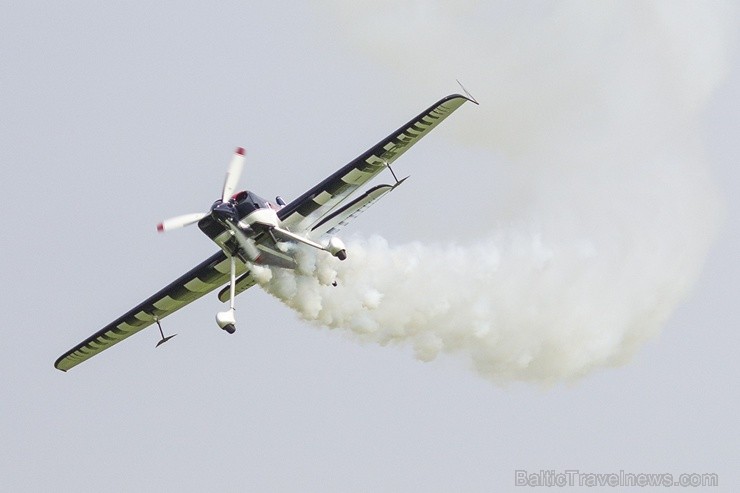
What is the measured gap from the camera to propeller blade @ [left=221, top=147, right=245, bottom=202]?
40.7m

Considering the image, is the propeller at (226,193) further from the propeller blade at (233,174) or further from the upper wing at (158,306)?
the upper wing at (158,306)

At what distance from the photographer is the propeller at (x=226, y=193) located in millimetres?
40219

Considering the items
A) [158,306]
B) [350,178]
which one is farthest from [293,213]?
[158,306]

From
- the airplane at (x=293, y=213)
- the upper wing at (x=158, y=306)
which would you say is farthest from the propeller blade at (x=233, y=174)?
the upper wing at (x=158, y=306)

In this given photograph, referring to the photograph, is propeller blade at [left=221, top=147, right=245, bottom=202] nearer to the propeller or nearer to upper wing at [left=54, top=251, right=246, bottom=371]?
the propeller

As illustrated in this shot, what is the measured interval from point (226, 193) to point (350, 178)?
382cm

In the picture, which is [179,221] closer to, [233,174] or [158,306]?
[233,174]

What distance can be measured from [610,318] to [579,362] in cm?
227

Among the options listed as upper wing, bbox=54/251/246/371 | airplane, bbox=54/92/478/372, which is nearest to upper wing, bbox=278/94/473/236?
airplane, bbox=54/92/478/372

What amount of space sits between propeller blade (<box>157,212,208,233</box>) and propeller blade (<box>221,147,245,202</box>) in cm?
89

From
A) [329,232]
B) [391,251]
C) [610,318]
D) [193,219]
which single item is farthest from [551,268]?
[193,219]

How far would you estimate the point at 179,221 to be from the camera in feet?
133

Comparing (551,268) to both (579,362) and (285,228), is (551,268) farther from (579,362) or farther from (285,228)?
(285,228)

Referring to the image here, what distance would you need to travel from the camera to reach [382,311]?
4659 centimetres
